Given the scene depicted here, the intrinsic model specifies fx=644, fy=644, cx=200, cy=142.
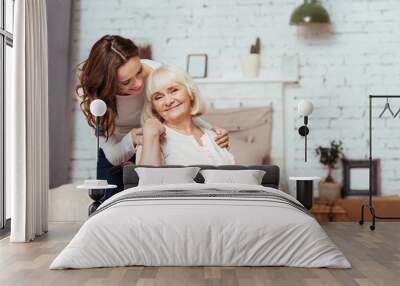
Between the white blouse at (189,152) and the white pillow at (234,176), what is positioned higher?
the white blouse at (189,152)

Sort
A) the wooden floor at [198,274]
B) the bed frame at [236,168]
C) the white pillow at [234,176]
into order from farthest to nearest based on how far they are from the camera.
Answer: the bed frame at [236,168] → the white pillow at [234,176] → the wooden floor at [198,274]

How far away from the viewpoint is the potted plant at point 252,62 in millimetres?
8156

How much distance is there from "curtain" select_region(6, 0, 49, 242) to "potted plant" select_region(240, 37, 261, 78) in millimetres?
2533

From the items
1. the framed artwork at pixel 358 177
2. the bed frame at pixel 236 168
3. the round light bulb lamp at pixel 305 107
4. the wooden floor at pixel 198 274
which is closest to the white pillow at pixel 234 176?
the bed frame at pixel 236 168

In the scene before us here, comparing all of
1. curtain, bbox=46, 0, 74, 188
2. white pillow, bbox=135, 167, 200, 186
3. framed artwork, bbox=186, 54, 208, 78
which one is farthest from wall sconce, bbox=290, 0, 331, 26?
curtain, bbox=46, 0, 74, 188

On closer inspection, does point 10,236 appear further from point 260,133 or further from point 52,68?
point 260,133

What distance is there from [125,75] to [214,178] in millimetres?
1883

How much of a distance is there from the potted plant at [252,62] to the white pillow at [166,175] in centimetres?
155

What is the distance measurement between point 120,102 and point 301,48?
2404mm

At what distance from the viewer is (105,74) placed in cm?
812

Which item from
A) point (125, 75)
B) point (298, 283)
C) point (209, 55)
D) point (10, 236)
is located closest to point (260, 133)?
point (209, 55)

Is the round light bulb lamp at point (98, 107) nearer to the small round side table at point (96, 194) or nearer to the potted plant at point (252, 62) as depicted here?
the small round side table at point (96, 194)

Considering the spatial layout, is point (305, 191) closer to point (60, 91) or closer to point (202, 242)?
point (202, 242)

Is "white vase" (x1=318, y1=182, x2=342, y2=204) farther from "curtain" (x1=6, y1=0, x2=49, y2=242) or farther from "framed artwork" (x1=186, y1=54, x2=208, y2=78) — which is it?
"curtain" (x1=6, y1=0, x2=49, y2=242)
